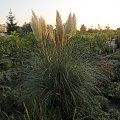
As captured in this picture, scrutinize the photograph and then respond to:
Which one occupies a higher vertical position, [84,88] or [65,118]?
[84,88]

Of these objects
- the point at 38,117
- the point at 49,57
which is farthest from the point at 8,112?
the point at 49,57

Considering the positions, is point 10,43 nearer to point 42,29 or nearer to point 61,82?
point 42,29

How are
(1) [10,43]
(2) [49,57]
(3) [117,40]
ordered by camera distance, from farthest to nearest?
(3) [117,40]
(1) [10,43]
(2) [49,57]

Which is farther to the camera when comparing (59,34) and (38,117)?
(59,34)

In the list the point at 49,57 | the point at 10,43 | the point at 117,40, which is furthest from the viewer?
the point at 117,40

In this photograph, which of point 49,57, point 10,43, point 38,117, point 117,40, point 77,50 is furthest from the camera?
point 117,40

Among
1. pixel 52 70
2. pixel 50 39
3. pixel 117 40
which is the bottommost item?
pixel 117 40

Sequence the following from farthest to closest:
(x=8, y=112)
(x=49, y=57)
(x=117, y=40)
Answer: (x=117, y=40) → (x=49, y=57) → (x=8, y=112)

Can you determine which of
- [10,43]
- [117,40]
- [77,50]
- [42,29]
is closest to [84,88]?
[77,50]

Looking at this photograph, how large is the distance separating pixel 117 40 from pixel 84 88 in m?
9.96

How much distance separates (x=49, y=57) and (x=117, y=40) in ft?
32.3

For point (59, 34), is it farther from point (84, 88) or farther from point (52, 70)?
point (84, 88)

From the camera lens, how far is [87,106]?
188 inches

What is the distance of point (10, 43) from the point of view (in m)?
7.62
